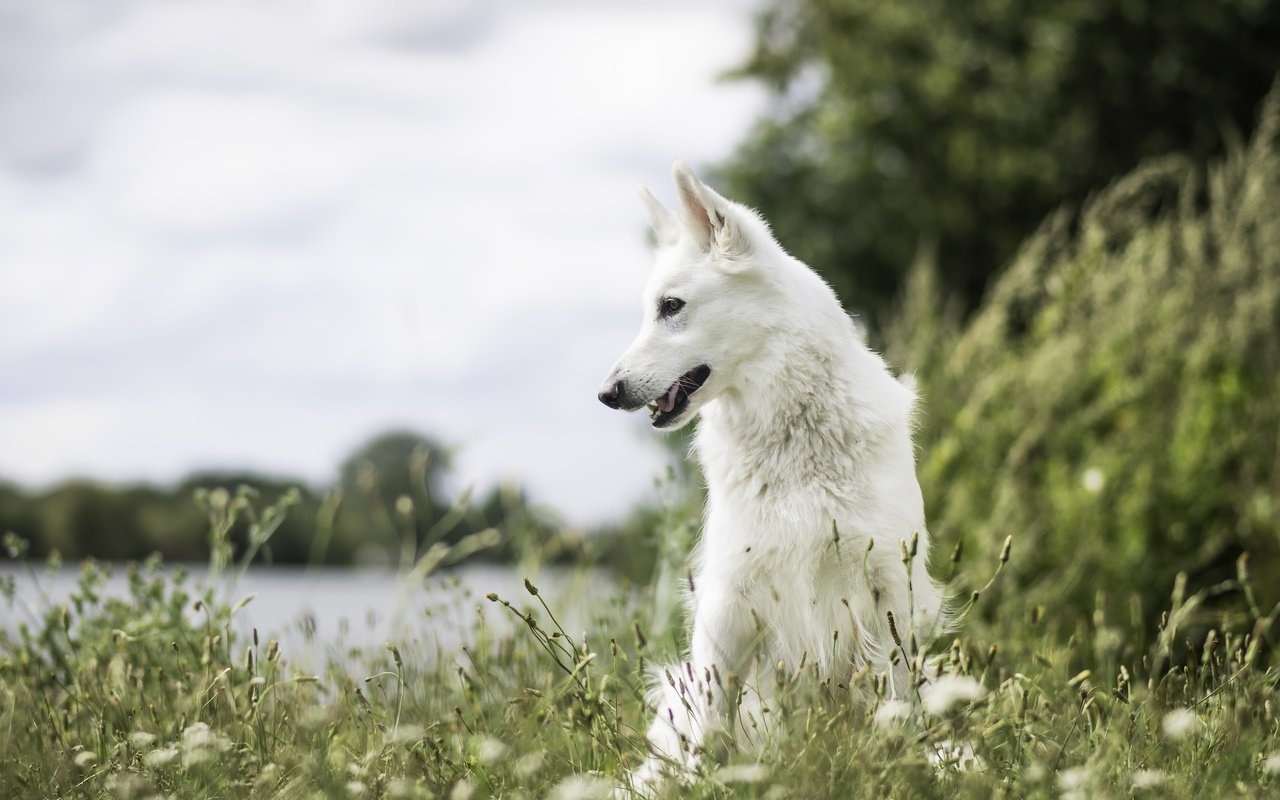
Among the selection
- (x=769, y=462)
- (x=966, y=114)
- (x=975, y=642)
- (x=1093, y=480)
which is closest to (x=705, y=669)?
(x=769, y=462)

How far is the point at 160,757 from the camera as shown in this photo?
2672 millimetres

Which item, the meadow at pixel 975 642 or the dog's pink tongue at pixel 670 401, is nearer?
the meadow at pixel 975 642

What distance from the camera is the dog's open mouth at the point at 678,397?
12.1 feet

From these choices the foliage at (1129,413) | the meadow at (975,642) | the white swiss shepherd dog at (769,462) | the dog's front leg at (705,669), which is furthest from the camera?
the foliage at (1129,413)

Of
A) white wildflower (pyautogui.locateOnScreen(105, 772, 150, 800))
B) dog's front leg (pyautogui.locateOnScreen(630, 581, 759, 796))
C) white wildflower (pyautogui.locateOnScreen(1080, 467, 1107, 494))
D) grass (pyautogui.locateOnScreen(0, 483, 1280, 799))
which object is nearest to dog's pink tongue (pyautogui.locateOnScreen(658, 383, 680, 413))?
dog's front leg (pyautogui.locateOnScreen(630, 581, 759, 796))

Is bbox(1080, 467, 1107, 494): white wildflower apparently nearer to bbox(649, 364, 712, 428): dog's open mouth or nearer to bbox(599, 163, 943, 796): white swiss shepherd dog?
bbox(599, 163, 943, 796): white swiss shepherd dog

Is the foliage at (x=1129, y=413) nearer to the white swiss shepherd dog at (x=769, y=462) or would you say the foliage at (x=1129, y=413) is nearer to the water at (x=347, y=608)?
the water at (x=347, y=608)

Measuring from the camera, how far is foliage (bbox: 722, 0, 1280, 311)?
60.4ft

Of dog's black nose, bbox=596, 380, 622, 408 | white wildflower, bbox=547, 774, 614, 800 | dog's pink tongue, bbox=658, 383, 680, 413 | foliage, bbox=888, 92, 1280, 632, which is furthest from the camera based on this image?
foliage, bbox=888, 92, 1280, 632

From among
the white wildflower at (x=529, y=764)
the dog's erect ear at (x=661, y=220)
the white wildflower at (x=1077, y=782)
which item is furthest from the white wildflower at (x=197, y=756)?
the dog's erect ear at (x=661, y=220)

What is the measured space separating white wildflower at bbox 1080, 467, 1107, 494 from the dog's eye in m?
3.26

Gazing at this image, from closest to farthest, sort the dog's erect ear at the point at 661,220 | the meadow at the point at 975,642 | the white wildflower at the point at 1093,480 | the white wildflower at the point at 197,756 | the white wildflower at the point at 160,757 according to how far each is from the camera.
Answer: the white wildflower at the point at 197,756 → the white wildflower at the point at 160,757 → the meadow at the point at 975,642 → the dog's erect ear at the point at 661,220 → the white wildflower at the point at 1093,480

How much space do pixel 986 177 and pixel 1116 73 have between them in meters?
2.55

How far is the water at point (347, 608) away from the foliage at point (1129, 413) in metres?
2.61
